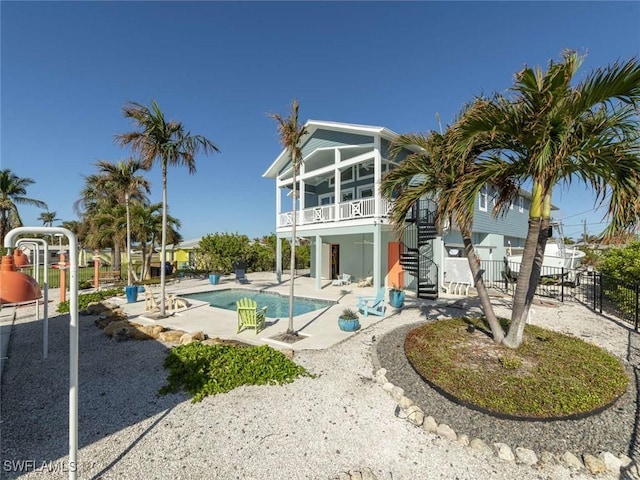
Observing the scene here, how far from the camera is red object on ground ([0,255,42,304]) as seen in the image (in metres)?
2.13

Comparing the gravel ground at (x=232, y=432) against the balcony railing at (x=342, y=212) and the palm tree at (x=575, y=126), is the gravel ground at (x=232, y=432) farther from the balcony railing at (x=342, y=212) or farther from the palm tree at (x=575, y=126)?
the balcony railing at (x=342, y=212)

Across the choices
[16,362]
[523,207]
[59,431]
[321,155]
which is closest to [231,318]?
[16,362]

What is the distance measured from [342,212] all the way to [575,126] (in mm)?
10060

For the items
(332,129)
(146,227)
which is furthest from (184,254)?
(332,129)

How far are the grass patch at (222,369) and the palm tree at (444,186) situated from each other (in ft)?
12.8

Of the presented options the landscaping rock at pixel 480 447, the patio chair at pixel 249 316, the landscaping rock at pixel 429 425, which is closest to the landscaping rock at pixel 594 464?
the landscaping rock at pixel 480 447

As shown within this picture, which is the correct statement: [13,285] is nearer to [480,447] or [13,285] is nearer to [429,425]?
[429,425]

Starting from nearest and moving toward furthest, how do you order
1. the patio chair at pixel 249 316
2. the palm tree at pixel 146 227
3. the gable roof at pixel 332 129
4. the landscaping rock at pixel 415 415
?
the landscaping rock at pixel 415 415, the patio chair at pixel 249 316, the gable roof at pixel 332 129, the palm tree at pixel 146 227

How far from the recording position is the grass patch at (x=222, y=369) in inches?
188

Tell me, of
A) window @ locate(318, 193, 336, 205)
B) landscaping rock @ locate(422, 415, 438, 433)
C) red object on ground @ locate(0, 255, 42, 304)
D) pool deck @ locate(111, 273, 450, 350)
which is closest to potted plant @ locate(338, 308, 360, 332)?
pool deck @ locate(111, 273, 450, 350)

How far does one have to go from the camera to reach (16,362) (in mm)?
5879

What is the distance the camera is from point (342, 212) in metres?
14.1

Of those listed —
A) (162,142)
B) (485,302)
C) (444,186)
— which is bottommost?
(485,302)

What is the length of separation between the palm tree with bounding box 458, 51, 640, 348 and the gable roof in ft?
24.9
